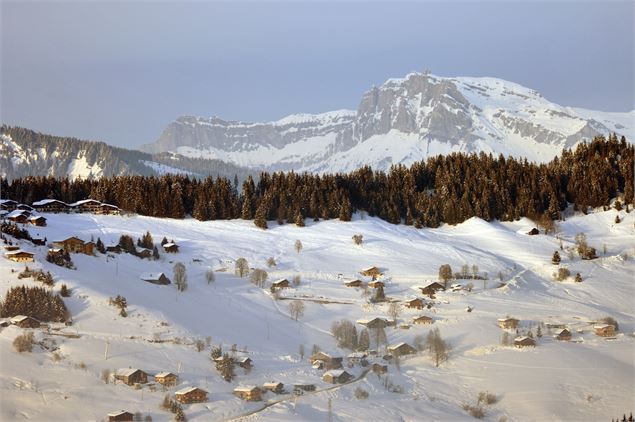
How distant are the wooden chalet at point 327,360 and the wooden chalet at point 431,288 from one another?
23484mm

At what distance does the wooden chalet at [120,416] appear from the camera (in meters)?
50.5

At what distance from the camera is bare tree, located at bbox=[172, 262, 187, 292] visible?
83250 mm

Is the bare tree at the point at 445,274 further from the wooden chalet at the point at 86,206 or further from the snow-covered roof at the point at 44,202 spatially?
the snow-covered roof at the point at 44,202

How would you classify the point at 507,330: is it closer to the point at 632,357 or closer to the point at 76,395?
the point at 632,357

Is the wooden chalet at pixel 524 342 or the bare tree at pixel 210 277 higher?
the bare tree at pixel 210 277

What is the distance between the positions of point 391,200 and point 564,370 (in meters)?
65.5

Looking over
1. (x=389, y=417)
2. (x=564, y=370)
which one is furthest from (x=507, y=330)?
(x=389, y=417)

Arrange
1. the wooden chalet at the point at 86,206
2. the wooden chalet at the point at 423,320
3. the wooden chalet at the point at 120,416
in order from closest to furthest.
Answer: the wooden chalet at the point at 120,416
the wooden chalet at the point at 423,320
the wooden chalet at the point at 86,206

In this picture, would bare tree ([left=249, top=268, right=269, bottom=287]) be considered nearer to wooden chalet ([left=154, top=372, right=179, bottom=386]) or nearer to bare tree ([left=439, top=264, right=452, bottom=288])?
bare tree ([left=439, top=264, right=452, bottom=288])

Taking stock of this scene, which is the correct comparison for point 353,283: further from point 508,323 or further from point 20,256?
point 20,256

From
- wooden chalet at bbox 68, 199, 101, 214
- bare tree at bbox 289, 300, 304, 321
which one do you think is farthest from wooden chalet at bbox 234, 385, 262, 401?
wooden chalet at bbox 68, 199, 101, 214

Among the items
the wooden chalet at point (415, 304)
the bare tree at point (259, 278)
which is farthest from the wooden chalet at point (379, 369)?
the bare tree at point (259, 278)

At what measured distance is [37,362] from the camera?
57625 millimetres

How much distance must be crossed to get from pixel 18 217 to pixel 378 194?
58.7 m
